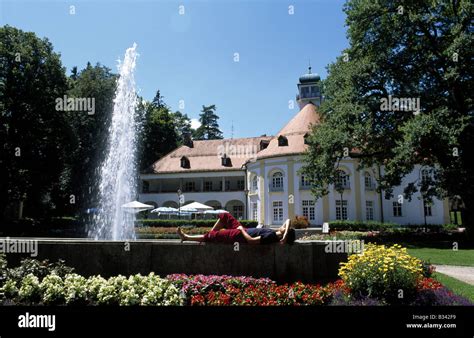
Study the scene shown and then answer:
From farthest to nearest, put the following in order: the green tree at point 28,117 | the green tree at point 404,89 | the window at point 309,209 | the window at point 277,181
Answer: the window at point 277,181 → the window at point 309,209 → the green tree at point 28,117 → the green tree at point 404,89

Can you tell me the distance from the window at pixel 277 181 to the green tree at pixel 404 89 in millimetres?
12271

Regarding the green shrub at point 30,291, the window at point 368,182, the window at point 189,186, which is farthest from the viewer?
the window at point 189,186

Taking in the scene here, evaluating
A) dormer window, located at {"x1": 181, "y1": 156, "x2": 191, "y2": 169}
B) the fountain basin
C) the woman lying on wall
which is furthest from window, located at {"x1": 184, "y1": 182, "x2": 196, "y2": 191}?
the woman lying on wall

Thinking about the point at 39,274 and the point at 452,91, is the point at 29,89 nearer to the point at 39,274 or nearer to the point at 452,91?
the point at 39,274

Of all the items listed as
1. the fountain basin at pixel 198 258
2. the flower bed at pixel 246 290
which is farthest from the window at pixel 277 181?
the flower bed at pixel 246 290

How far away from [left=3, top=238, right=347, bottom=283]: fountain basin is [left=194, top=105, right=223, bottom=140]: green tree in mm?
71231

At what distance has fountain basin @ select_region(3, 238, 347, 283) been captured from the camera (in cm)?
852

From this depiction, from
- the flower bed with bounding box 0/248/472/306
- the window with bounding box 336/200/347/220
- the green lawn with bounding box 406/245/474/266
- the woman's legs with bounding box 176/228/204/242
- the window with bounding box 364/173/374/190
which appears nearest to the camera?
the flower bed with bounding box 0/248/472/306

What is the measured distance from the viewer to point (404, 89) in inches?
961

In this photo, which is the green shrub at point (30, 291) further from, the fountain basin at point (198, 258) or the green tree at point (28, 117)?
the green tree at point (28, 117)

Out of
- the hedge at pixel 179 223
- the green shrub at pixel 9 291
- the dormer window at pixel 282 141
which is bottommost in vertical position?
the hedge at pixel 179 223

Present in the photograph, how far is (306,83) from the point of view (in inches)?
2509

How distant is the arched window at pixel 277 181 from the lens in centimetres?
3972

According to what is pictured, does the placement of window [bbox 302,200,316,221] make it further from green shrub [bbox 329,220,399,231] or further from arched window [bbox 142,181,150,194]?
arched window [bbox 142,181,150,194]
